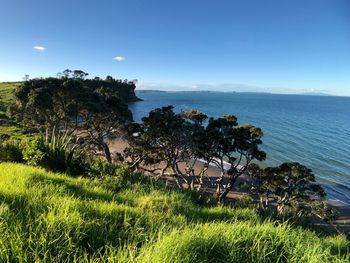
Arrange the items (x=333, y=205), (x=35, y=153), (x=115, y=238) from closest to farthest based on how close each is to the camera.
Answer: (x=115, y=238)
(x=35, y=153)
(x=333, y=205)

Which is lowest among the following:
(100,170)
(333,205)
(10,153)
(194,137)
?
(333,205)

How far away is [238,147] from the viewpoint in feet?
64.3

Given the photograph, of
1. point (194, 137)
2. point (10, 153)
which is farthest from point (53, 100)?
point (10, 153)

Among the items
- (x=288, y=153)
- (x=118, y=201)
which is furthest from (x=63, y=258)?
(x=288, y=153)

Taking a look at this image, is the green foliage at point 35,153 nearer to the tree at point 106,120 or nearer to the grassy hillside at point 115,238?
the grassy hillside at point 115,238

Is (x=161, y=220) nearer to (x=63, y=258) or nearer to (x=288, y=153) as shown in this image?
(x=63, y=258)

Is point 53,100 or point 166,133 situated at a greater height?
point 53,100

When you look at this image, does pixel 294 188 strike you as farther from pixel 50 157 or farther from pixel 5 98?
pixel 5 98

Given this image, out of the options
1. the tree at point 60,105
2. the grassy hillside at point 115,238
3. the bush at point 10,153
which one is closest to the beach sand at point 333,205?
the tree at point 60,105

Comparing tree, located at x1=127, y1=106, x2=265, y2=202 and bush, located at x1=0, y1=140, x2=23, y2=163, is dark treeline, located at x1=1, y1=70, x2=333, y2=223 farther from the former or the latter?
bush, located at x1=0, y1=140, x2=23, y2=163

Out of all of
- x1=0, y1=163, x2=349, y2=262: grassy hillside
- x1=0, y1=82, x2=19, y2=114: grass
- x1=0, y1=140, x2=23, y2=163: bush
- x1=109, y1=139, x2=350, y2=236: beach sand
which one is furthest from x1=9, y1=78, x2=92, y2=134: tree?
x1=0, y1=163, x2=349, y2=262: grassy hillside

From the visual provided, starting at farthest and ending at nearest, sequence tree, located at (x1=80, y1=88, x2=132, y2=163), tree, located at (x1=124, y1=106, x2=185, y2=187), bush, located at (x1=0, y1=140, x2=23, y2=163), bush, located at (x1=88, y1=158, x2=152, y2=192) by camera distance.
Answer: tree, located at (x1=80, y1=88, x2=132, y2=163)
tree, located at (x1=124, y1=106, x2=185, y2=187)
bush, located at (x1=0, y1=140, x2=23, y2=163)
bush, located at (x1=88, y1=158, x2=152, y2=192)

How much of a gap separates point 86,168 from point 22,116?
14355 millimetres

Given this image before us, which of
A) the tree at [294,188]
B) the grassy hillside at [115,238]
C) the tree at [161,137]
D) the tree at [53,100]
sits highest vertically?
the tree at [53,100]
